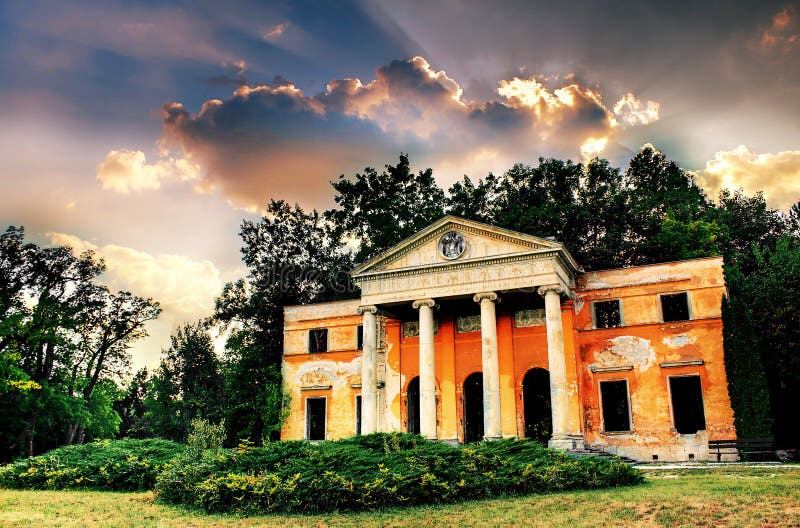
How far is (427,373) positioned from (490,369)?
285 centimetres

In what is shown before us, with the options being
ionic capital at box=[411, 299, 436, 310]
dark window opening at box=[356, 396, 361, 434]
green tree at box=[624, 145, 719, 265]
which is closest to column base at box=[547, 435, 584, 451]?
ionic capital at box=[411, 299, 436, 310]

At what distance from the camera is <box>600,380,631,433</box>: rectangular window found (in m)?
27.3

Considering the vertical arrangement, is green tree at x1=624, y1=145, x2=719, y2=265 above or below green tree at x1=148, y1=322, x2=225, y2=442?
above

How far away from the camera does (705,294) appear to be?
1041 inches

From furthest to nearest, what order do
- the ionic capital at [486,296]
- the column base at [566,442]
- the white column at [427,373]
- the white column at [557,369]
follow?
the white column at [427,373] < the ionic capital at [486,296] < the white column at [557,369] < the column base at [566,442]

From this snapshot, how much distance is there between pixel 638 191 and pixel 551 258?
1964 cm

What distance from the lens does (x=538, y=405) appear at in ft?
108

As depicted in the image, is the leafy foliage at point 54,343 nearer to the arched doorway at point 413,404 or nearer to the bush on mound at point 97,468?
the bush on mound at point 97,468

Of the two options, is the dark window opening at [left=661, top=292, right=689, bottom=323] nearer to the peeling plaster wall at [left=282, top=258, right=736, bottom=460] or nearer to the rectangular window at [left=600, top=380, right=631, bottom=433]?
the peeling plaster wall at [left=282, top=258, right=736, bottom=460]

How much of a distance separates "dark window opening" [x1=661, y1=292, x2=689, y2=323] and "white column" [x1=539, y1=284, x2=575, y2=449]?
4.96 meters

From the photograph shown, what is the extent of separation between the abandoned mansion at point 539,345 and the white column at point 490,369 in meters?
0.05

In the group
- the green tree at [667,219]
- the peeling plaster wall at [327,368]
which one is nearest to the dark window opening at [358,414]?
the peeling plaster wall at [327,368]

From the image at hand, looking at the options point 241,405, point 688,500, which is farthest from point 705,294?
point 241,405

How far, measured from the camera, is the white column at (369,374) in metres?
28.1
